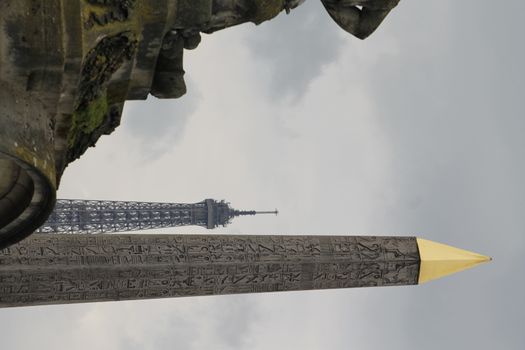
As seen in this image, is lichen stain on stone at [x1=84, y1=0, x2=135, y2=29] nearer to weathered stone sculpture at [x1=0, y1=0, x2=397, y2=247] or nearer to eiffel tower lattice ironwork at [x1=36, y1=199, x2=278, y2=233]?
weathered stone sculpture at [x1=0, y1=0, x2=397, y2=247]

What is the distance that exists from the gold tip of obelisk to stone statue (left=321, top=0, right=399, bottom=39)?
9540mm

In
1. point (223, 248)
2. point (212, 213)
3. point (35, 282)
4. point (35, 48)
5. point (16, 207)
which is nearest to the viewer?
point (35, 48)

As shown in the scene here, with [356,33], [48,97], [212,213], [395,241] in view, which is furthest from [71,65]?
[212,213]

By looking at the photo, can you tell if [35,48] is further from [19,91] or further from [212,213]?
[212,213]

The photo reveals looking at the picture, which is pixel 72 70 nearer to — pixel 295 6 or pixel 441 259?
pixel 295 6

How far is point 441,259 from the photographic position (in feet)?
56.4

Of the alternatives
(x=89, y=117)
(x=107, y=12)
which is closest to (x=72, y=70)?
(x=107, y=12)

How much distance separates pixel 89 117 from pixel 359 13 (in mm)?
2807

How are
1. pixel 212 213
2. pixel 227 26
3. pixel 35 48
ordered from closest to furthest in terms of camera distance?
pixel 35 48, pixel 227 26, pixel 212 213

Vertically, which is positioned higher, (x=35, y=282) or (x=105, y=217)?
(x=105, y=217)

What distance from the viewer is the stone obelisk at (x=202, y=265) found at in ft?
49.4

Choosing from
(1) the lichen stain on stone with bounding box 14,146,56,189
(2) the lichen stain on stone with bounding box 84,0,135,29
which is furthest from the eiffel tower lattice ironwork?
(2) the lichen stain on stone with bounding box 84,0,135,29

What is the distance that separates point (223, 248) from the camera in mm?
16656

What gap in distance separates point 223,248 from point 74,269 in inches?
118
